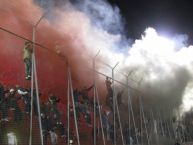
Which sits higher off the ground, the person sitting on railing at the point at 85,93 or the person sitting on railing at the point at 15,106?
the person sitting on railing at the point at 85,93

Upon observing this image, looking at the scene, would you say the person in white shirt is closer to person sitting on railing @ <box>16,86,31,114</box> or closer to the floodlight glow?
person sitting on railing @ <box>16,86,31,114</box>

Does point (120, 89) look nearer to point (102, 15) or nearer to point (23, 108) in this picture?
point (102, 15)

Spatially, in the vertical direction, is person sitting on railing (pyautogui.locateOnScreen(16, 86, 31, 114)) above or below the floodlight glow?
above

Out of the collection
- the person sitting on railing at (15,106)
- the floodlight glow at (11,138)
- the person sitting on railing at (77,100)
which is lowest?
the floodlight glow at (11,138)

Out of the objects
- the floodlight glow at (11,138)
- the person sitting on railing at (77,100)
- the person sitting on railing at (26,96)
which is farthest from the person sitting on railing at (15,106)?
the person sitting on railing at (77,100)

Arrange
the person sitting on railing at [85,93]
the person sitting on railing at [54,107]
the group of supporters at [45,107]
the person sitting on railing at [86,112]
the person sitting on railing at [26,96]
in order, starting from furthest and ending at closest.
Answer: the person sitting on railing at [85,93], the person sitting on railing at [86,112], the person sitting on railing at [54,107], the person sitting on railing at [26,96], the group of supporters at [45,107]

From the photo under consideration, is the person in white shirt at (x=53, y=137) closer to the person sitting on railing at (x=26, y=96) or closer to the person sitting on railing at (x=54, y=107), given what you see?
the person sitting on railing at (x=54, y=107)

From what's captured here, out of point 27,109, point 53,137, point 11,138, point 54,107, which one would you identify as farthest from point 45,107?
point 11,138

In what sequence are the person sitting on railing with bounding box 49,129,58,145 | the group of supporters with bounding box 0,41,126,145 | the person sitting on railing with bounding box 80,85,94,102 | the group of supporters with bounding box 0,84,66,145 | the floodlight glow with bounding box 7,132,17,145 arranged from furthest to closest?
the person sitting on railing with bounding box 80,85,94,102
the person sitting on railing with bounding box 49,129,58,145
the group of supporters with bounding box 0,41,126,145
the group of supporters with bounding box 0,84,66,145
the floodlight glow with bounding box 7,132,17,145

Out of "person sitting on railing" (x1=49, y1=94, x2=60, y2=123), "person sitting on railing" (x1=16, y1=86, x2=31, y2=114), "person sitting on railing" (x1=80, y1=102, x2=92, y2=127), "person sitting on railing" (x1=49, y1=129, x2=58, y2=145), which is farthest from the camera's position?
"person sitting on railing" (x1=80, y1=102, x2=92, y2=127)

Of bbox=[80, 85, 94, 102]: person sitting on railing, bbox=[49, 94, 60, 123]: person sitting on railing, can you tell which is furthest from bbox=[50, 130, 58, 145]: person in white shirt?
bbox=[80, 85, 94, 102]: person sitting on railing

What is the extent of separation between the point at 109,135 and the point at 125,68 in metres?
12.4

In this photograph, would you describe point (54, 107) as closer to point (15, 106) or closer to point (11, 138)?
point (15, 106)

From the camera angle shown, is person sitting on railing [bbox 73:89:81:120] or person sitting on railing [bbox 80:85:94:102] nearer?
person sitting on railing [bbox 73:89:81:120]
